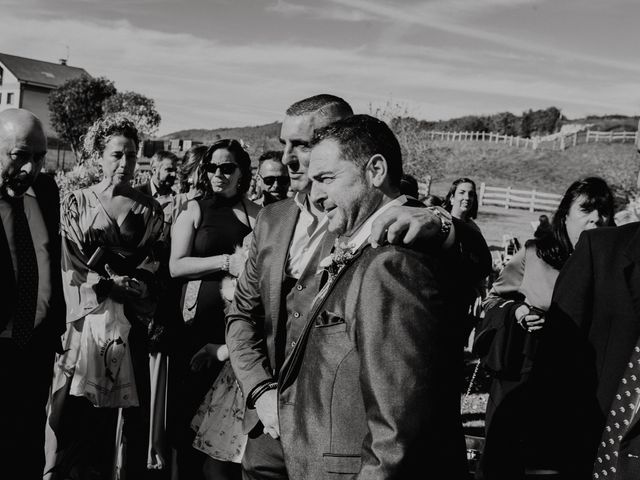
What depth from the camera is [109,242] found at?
16.9 ft

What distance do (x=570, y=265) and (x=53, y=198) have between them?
10.7ft

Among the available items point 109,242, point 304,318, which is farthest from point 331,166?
point 109,242

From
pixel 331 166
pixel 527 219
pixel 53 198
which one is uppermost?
pixel 331 166

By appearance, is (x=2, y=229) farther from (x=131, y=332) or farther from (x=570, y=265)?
(x=570, y=265)

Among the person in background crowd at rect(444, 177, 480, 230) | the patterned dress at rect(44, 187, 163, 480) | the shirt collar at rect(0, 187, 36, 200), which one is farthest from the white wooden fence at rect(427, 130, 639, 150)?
the shirt collar at rect(0, 187, 36, 200)

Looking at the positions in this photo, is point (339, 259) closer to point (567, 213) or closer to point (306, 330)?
point (306, 330)

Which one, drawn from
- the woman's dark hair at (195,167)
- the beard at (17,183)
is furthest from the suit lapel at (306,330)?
the woman's dark hair at (195,167)

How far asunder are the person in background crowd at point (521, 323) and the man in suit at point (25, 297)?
9.53 ft

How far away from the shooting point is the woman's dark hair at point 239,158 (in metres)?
5.35

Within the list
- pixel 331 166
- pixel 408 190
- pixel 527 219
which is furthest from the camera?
pixel 527 219

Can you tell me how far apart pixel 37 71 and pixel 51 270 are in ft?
288

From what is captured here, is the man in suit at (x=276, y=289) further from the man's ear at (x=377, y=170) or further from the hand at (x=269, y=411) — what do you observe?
the man's ear at (x=377, y=170)

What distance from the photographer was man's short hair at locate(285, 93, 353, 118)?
3.48 metres

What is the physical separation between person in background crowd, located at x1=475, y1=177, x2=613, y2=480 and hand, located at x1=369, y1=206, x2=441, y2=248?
248cm
